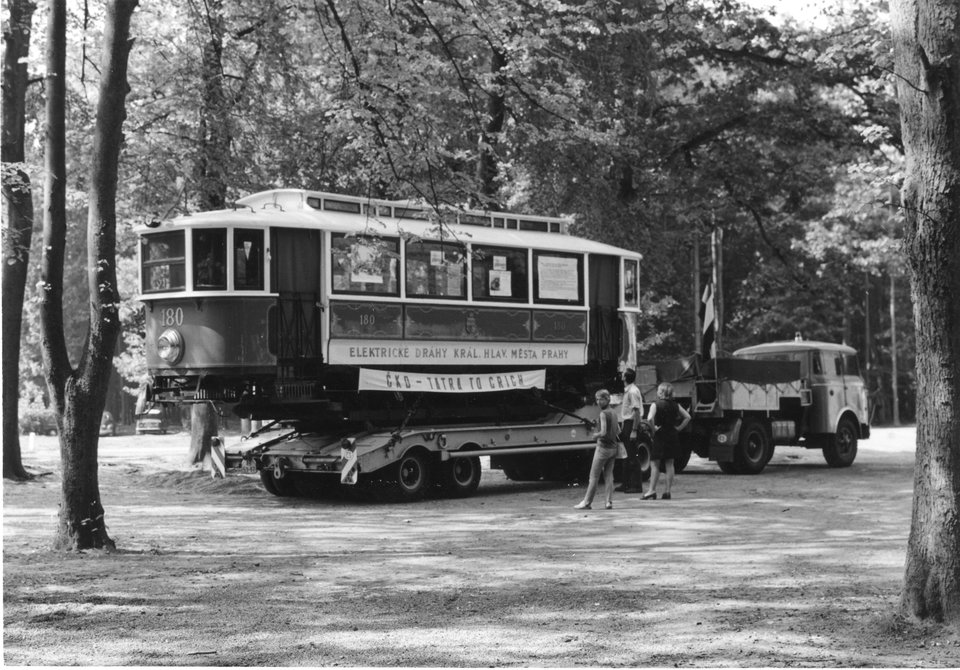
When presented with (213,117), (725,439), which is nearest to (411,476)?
(213,117)

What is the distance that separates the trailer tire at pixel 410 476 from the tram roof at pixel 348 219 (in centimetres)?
337

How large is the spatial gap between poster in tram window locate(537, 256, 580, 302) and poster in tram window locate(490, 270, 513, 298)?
2.31ft

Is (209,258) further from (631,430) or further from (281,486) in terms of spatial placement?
(631,430)

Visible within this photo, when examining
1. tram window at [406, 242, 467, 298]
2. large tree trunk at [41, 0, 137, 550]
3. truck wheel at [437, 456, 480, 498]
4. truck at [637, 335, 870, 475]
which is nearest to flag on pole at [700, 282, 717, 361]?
truck at [637, 335, 870, 475]

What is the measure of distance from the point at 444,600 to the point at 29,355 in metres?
58.8

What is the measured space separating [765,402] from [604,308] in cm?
446

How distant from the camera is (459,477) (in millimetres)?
20047

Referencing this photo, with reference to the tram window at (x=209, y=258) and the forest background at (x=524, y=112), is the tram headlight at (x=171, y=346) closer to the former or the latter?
the tram window at (x=209, y=258)

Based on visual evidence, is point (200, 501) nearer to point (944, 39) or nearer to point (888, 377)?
point (944, 39)

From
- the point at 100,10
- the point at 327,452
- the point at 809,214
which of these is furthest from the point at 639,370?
the point at 809,214

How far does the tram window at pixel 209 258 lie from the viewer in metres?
17.8

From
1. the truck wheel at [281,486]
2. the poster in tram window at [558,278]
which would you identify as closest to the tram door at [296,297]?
the truck wheel at [281,486]

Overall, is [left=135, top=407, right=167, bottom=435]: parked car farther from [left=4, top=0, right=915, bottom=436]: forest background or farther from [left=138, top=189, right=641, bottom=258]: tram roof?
[left=138, top=189, right=641, bottom=258]: tram roof

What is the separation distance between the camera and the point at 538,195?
2842 centimetres
